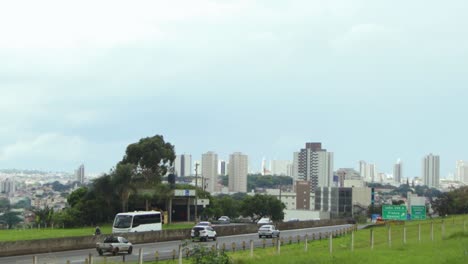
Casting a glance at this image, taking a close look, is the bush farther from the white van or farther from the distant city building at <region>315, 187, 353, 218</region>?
the distant city building at <region>315, 187, 353, 218</region>

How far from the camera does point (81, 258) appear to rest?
36.2 meters

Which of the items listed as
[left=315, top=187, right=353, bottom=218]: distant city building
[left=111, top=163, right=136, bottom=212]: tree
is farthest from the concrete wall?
[left=315, top=187, right=353, bottom=218]: distant city building

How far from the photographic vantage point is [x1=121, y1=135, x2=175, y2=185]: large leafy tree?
89312mm

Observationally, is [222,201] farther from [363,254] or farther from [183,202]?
[363,254]

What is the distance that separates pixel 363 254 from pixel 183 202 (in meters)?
74.1

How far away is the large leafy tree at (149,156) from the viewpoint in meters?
89.3

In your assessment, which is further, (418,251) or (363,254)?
(418,251)

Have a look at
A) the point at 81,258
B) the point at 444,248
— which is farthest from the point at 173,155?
the point at 444,248

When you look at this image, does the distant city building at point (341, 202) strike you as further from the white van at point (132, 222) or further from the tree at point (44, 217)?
the white van at point (132, 222)

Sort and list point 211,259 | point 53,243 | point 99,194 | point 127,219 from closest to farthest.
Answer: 1. point 211,259
2. point 53,243
3. point 127,219
4. point 99,194

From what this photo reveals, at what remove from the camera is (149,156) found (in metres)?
89.2

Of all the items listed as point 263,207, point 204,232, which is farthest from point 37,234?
point 263,207

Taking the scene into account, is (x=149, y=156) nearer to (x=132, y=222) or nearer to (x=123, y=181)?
(x=123, y=181)

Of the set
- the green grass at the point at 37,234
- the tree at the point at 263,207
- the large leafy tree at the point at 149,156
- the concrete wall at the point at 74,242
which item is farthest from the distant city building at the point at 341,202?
the concrete wall at the point at 74,242
